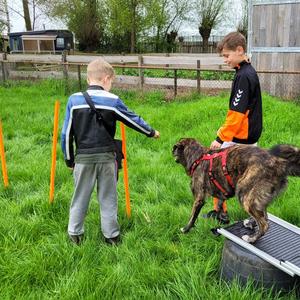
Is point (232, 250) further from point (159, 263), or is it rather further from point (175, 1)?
point (175, 1)

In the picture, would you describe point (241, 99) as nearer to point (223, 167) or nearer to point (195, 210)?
point (223, 167)

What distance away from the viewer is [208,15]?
3616 cm

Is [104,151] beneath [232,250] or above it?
above

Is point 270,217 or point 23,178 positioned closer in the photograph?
point 270,217

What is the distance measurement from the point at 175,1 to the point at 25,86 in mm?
23677

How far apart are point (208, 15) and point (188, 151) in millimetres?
34409

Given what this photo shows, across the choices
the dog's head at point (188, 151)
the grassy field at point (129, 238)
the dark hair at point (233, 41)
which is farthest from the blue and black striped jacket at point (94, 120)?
the dark hair at point (233, 41)

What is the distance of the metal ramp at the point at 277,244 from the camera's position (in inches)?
116

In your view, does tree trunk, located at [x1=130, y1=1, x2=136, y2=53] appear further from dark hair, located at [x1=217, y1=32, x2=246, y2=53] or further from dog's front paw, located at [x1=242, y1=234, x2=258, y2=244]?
dog's front paw, located at [x1=242, y1=234, x2=258, y2=244]

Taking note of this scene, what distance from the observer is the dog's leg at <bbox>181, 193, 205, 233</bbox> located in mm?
4016

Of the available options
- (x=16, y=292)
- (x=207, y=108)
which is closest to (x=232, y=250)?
(x=16, y=292)

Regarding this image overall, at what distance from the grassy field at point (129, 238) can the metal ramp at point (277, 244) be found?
0.27 meters

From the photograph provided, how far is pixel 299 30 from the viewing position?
33.6 ft

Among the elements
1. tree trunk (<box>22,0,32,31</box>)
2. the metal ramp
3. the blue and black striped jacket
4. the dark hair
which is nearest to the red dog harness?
the metal ramp
